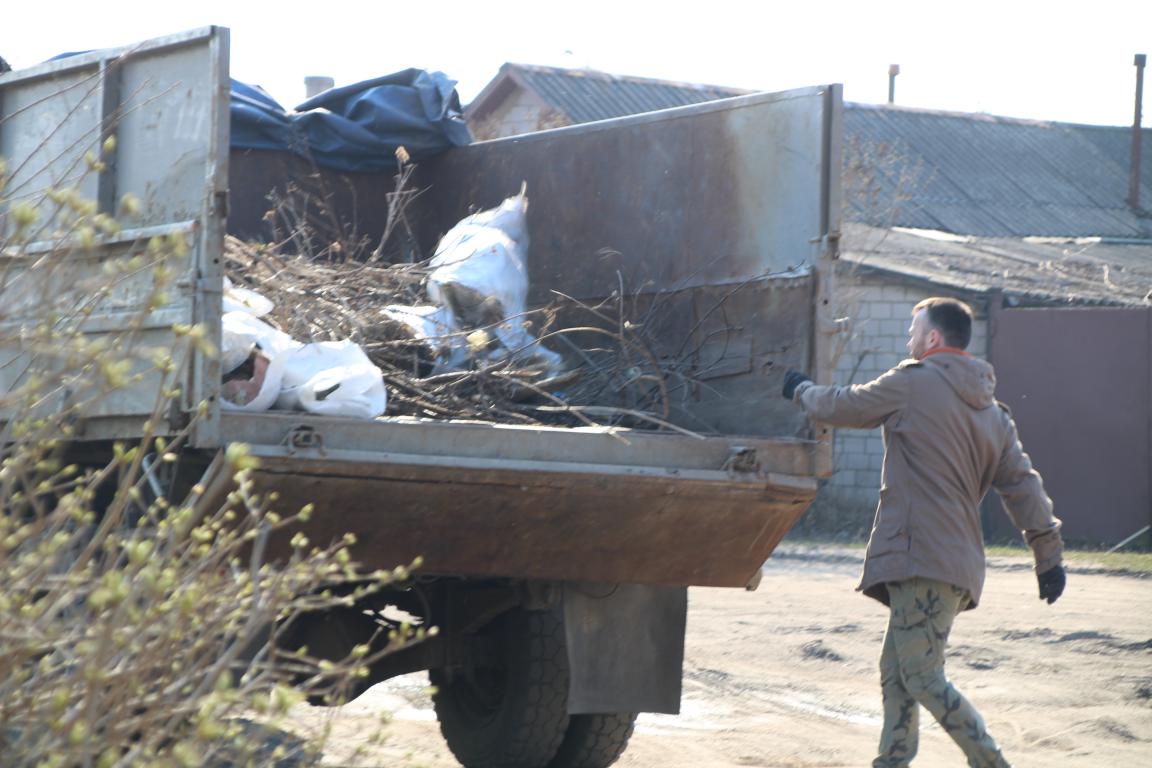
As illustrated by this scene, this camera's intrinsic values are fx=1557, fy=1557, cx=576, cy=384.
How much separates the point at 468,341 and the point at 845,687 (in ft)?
10.5

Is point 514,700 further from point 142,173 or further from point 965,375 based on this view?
point 142,173

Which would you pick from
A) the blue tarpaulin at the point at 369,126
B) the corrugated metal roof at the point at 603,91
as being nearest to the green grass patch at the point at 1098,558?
the blue tarpaulin at the point at 369,126

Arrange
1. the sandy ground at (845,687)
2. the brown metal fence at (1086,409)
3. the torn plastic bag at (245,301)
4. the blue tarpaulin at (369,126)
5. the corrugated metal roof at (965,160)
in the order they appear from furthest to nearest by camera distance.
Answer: the corrugated metal roof at (965,160)
the brown metal fence at (1086,409)
the blue tarpaulin at (369,126)
the sandy ground at (845,687)
the torn plastic bag at (245,301)

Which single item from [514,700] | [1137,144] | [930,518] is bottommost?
[514,700]

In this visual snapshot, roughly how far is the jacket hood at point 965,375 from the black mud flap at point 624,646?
1063mm

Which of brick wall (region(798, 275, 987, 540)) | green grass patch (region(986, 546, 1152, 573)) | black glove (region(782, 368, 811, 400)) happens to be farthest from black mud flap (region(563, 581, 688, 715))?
brick wall (region(798, 275, 987, 540))

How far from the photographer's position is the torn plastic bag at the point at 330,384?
388 cm

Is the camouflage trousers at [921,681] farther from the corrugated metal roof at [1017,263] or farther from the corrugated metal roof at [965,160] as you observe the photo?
the corrugated metal roof at [965,160]

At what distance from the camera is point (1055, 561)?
5.04 meters

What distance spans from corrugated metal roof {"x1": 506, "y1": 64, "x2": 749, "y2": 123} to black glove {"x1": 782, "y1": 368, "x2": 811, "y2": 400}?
1648cm

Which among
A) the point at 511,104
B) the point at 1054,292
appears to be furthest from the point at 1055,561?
the point at 511,104

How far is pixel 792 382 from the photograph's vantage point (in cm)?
440

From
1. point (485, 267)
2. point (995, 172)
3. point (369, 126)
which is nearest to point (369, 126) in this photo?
point (369, 126)

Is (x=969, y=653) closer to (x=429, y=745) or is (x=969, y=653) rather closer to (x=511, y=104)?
(x=429, y=745)
